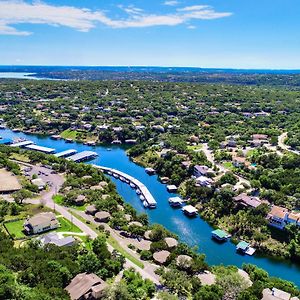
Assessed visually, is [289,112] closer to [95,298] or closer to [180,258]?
[180,258]

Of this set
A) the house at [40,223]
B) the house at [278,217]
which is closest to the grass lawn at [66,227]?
the house at [40,223]

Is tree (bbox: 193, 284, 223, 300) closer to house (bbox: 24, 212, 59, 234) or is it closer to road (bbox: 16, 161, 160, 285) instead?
road (bbox: 16, 161, 160, 285)

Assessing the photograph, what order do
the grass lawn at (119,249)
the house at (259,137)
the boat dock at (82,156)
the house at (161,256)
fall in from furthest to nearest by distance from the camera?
the house at (259,137) → the boat dock at (82,156) → the grass lawn at (119,249) → the house at (161,256)

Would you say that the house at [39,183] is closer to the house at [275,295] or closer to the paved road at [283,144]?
the house at [275,295]

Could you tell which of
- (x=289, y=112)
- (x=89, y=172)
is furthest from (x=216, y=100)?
(x=89, y=172)

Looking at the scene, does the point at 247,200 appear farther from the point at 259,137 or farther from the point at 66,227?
the point at 259,137

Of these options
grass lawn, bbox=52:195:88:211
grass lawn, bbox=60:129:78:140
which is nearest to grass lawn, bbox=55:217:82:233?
grass lawn, bbox=52:195:88:211
